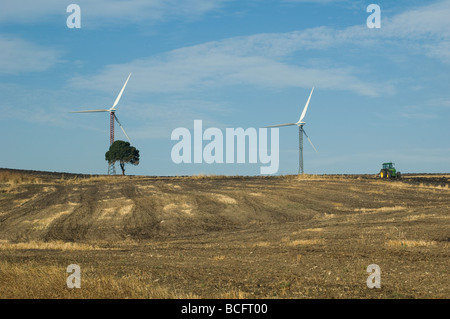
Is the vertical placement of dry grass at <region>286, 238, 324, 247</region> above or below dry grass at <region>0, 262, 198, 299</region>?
above

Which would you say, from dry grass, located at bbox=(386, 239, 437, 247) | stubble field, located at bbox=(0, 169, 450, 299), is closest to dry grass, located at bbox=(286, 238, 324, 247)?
stubble field, located at bbox=(0, 169, 450, 299)

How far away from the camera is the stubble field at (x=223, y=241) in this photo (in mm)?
18422

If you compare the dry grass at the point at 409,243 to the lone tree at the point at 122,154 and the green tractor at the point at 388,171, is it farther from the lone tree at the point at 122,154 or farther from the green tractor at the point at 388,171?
the lone tree at the point at 122,154

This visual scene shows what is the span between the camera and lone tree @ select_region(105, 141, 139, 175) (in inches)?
5404

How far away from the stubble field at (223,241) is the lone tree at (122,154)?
63275mm

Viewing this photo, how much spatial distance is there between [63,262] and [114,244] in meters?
12.5

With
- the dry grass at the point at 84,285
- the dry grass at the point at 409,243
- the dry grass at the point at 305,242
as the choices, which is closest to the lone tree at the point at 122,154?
the dry grass at the point at 305,242

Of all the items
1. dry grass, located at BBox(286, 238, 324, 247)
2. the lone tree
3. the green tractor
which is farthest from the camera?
the lone tree

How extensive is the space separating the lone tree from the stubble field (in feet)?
208

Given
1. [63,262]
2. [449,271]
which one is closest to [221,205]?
[63,262]

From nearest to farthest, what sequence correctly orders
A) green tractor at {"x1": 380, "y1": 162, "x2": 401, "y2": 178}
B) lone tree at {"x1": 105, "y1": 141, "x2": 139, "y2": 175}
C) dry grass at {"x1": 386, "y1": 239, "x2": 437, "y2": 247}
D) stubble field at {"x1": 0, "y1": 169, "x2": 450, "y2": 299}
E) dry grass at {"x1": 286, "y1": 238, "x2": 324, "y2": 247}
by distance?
stubble field at {"x1": 0, "y1": 169, "x2": 450, "y2": 299}, dry grass at {"x1": 386, "y1": 239, "x2": 437, "y2": 247}, dry grass at {"x1": 286, "y1": 238, "x2": 324, "y2": 247}, green tractor at {"x1": 380, "y1": 162, "x2": 401, "y2": 178}, lone tree at {"x1": 105, "y1": 141, "x2": 139, "y2": 175}

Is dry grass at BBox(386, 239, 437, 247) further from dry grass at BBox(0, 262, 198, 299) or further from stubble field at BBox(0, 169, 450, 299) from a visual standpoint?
dry grass at BBox(0, 262, 198, 299)

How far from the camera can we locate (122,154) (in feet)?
450
